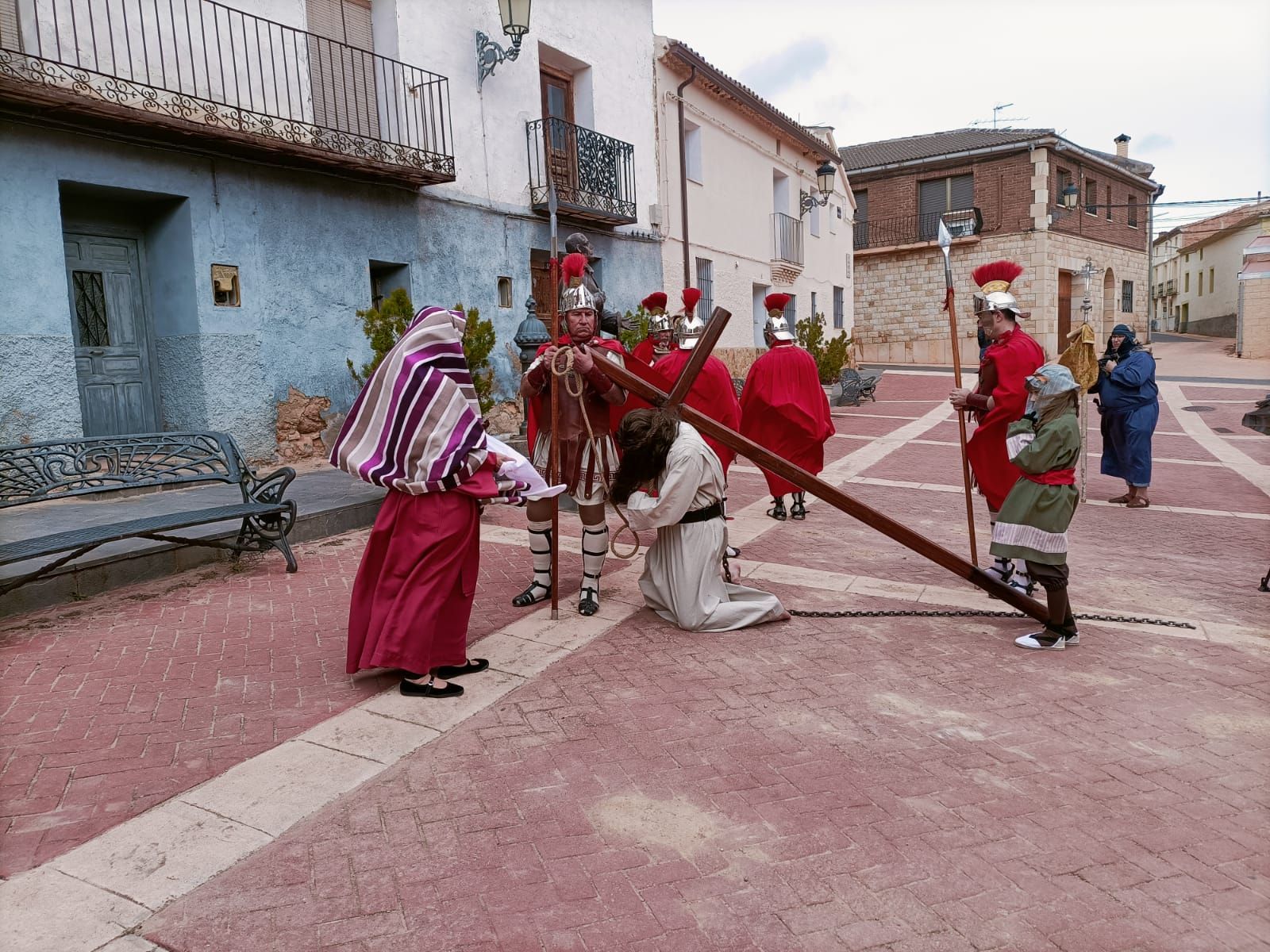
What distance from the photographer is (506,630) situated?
476cm

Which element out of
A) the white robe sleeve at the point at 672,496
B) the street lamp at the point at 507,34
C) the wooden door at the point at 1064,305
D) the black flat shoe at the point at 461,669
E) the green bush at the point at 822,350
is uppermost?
the street lamp at the point at 507,34

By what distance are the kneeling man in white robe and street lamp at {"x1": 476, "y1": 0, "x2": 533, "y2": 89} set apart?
8.93 meters

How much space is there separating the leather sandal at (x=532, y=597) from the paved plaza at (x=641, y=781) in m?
0.11

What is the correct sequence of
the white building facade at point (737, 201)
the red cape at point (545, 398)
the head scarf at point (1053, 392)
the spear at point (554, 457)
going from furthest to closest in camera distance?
the white building facade at point (737, 201)
the red cape at point (545, 398)
the spear at point (554, 457)
the head scarf at point (1053, 392)

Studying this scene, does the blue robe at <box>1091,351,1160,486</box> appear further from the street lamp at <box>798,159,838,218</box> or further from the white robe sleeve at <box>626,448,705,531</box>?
the street lamp at <box>798,159,838,218</box>

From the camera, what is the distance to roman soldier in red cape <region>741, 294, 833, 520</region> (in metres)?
7.53

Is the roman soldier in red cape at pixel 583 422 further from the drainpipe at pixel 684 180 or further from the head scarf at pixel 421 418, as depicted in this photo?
the drainpipe at pixel 684 180

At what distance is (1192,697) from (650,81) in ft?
49.3

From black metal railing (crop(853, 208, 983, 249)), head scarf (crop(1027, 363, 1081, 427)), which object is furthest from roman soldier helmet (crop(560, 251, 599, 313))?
black metal railing (crop(853, 208, 983, 249))

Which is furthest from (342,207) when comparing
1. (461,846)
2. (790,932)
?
(790,932)

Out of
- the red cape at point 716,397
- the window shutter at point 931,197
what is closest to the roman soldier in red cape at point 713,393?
the red cape at point 716,397

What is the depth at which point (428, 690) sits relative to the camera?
12.6 ft

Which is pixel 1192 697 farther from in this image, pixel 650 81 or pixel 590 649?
pixel 650 81

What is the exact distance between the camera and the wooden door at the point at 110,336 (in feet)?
29.2
